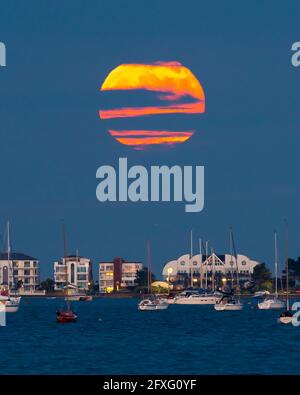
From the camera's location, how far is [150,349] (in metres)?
98.9

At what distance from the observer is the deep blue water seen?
263 ft

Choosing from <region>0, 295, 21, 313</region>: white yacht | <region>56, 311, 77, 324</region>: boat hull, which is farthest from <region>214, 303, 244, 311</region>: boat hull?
<region>56, 311, 77, 324</region>: boat hull

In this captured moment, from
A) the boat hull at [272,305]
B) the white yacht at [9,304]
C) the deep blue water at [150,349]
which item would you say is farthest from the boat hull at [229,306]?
the deep blue water at [150,349]

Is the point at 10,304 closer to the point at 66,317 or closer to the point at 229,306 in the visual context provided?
the point at 229,306

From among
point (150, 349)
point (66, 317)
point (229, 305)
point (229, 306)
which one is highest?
point (229, 305)

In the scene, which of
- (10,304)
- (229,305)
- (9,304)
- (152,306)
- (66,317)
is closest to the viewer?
(66,317)

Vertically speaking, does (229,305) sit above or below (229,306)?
above

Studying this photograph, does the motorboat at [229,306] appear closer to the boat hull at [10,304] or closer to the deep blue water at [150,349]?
the boat hull at [10,304]

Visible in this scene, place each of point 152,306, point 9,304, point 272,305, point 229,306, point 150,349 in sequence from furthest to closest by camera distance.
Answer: point 152,306, point 272,305, point 229,306, point 9,304, point 150,349

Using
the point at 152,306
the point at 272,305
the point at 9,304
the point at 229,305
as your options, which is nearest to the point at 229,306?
the point at 229,305
